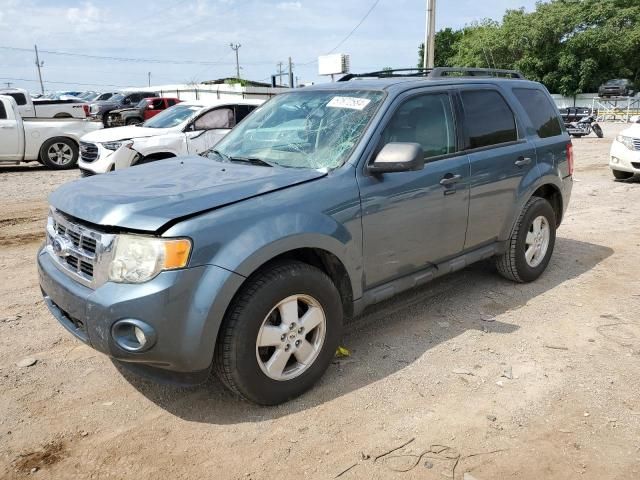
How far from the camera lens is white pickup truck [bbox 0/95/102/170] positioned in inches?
488

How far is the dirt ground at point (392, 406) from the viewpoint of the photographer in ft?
8.66

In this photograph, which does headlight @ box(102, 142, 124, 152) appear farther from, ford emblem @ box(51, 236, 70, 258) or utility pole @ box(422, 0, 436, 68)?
utility pole @ box(422, 0, 436, 68)

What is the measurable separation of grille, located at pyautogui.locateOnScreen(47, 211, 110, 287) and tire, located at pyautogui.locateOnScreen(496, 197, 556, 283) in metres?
3.41

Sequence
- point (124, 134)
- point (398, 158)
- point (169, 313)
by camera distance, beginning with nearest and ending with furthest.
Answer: point (169, 313), point (398, 158), point (124, 134)

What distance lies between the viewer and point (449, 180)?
3877 mm

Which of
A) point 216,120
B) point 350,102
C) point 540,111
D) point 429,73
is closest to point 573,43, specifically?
point 216,120

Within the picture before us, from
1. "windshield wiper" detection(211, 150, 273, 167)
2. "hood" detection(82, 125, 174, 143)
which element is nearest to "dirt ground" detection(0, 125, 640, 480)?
"windshield wiper" detection(211, 150, 273, 167)

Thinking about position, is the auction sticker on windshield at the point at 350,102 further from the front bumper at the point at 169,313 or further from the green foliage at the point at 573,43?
the green foliage at the point at 573,43

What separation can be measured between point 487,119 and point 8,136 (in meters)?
11.7

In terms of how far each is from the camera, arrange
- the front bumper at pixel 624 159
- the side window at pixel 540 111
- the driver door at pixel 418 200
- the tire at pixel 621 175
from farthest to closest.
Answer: the tire at pixel 621 175
the front bumper at pixel 624 159
the side window at pixel 540 111
the driver door at pixel 418 200

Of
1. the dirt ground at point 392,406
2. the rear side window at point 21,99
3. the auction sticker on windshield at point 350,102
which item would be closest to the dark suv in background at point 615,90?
the rear side window at point 21,99

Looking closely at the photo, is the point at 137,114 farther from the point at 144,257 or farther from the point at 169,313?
the point at 169,313

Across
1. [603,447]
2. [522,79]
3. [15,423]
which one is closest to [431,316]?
[603,447]

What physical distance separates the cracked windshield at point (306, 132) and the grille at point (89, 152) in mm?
5928
